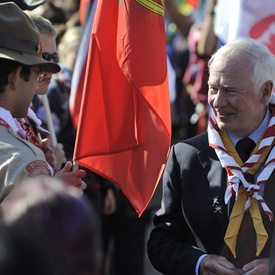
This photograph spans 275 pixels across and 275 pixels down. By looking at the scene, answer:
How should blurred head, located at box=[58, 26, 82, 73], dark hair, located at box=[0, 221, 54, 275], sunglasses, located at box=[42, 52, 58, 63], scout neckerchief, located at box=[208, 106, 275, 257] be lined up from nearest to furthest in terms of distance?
dark hair, located at box=[0, 221, 54, 275], scout neckerchief, located at box=[208, 106, 275, 257], sunglasses, located at box=[42, 52, 58, 63], blurred head, located at box=[58, 26, 82, 73]

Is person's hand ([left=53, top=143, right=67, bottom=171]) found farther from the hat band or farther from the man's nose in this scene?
the man's nose

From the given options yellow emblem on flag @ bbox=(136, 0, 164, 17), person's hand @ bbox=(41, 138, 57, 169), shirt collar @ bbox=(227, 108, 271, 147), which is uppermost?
yellow emblem on flag @ bbox=(136, 0, 164, 17)

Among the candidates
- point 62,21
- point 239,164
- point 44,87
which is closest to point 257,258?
point 239,164

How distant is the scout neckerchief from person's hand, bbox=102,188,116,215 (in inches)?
89.9

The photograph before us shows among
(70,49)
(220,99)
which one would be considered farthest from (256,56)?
(70,49)

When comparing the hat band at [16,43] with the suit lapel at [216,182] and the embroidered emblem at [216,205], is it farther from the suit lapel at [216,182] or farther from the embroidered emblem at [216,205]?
the embroidered emblem at [216,205]

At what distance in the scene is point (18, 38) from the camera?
3051 mm

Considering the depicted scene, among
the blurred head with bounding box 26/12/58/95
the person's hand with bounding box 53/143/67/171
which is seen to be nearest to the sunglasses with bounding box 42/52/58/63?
the blurred head with bounding box 26/12/58/95

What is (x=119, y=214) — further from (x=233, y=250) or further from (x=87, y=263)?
(x=87, y=263)

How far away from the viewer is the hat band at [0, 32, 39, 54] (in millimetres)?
2990

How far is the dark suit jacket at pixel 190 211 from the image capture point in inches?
126

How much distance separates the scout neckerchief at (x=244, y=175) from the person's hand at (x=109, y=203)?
228 cm

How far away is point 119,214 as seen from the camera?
5.52 metres

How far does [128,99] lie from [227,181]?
821 millimetres
